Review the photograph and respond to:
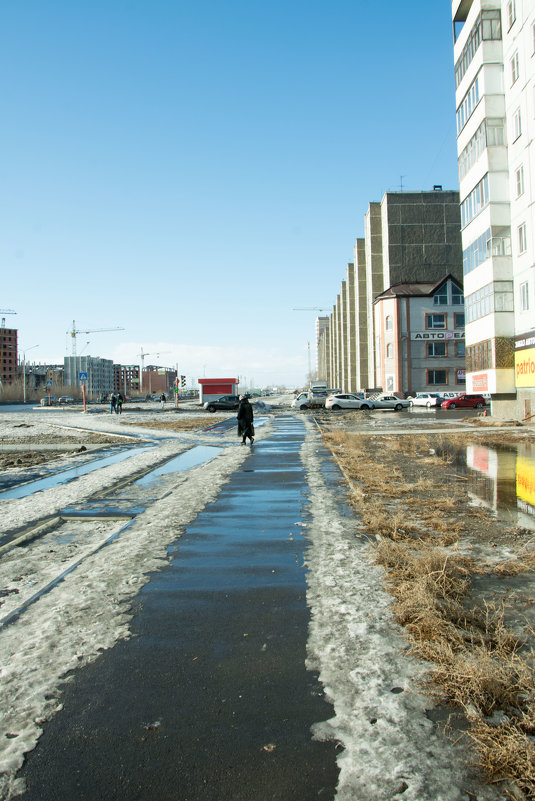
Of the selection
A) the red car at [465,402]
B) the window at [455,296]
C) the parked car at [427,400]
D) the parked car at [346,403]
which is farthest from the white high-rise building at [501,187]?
the window at [455,296]

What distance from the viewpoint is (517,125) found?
28.6m

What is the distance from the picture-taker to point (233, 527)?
8.43 metres

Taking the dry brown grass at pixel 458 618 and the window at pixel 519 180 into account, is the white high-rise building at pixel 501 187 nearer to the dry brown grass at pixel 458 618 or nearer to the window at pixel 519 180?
the window at pixel 519 180

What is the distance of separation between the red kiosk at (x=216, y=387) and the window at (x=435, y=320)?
21.4 meters

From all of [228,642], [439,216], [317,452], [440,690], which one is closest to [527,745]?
[440,690]

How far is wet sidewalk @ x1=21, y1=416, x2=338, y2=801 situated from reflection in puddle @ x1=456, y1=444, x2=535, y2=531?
4477mm

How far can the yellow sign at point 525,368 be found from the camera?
28.2m

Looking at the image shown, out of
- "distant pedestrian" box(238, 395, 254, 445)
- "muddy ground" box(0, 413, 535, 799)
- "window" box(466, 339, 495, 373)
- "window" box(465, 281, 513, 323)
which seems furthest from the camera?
"window" box(466, 339, 495, 373)

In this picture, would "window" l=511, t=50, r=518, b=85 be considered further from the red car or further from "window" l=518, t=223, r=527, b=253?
the red car

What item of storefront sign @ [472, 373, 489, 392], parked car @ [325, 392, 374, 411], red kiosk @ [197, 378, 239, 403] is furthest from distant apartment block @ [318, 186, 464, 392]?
storefront sign @ [472, 373, 489, 392]

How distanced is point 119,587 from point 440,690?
128 inches

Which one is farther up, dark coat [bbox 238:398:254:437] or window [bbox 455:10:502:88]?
window [bbox 455:10:502:88]

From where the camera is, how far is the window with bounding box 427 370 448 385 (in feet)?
214

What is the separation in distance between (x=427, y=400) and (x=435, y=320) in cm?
1396
